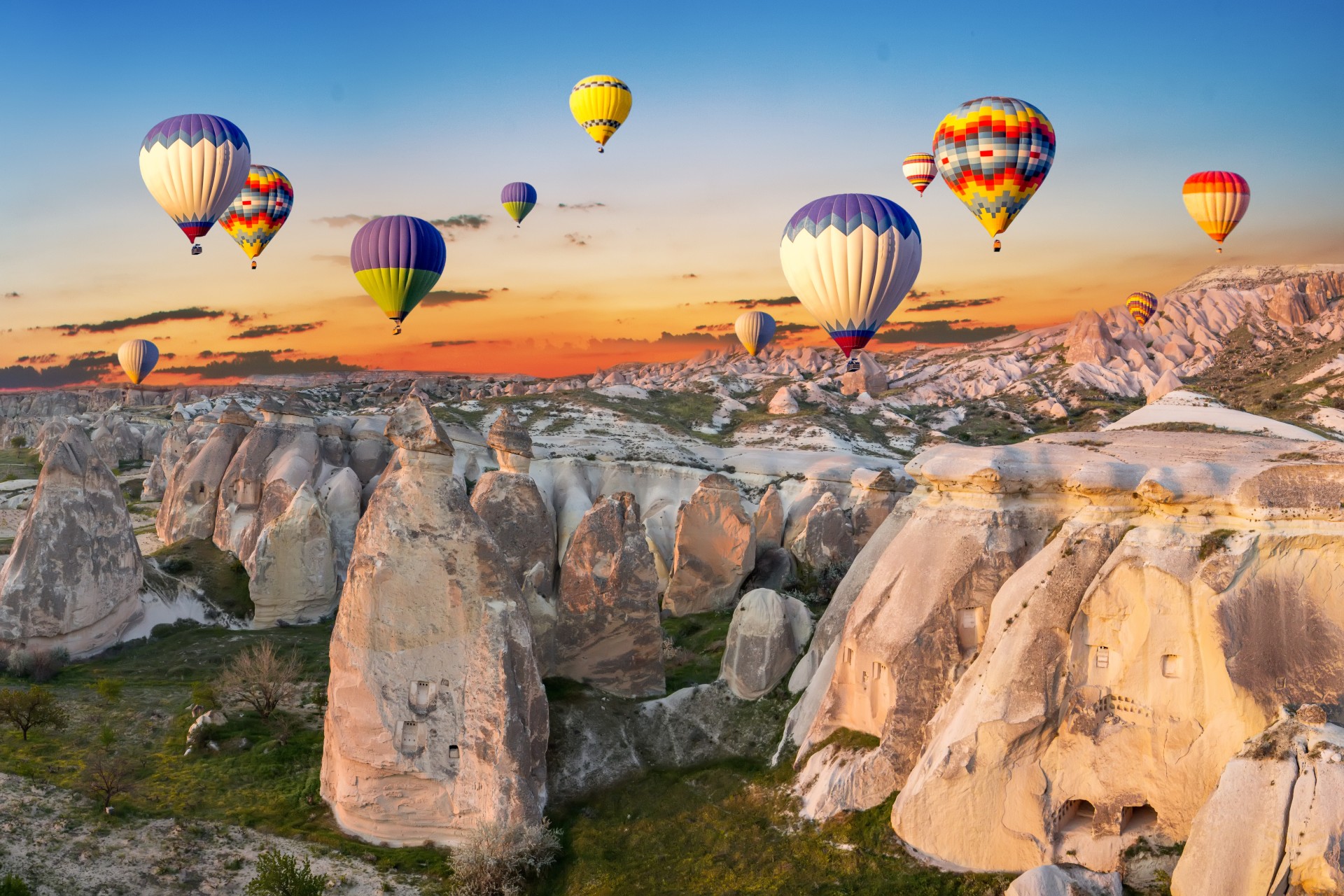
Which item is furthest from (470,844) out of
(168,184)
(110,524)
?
(168,184)

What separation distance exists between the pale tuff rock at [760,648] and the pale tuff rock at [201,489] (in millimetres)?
26252

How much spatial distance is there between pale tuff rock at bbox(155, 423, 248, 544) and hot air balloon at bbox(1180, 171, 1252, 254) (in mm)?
47533

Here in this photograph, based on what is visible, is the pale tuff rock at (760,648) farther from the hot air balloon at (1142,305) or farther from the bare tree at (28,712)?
the hot air balloon at (1142,305)

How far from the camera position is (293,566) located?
32.7 m

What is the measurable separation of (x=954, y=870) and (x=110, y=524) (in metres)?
24.9

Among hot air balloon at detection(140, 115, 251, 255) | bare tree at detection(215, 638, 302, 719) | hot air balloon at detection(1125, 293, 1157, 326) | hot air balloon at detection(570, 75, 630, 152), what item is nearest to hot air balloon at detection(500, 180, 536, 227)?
hot air balloon at detection(570, 75, 630, 152)

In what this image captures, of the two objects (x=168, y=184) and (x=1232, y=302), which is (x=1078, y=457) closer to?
(x=168, y=184)

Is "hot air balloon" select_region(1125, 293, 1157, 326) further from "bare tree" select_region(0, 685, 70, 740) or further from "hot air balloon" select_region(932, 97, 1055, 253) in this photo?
"bare tree" select_region(0, 685, 70, 740)

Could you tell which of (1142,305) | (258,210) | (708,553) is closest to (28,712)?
(708,553)

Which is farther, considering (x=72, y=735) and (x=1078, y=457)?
(x=72, y=735)

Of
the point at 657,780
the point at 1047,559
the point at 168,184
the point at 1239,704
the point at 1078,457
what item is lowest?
the point at 657,780

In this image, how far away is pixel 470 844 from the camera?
53.9 feet

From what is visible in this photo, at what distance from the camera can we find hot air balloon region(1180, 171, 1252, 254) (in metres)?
48.6

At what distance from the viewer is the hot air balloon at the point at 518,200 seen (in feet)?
204
